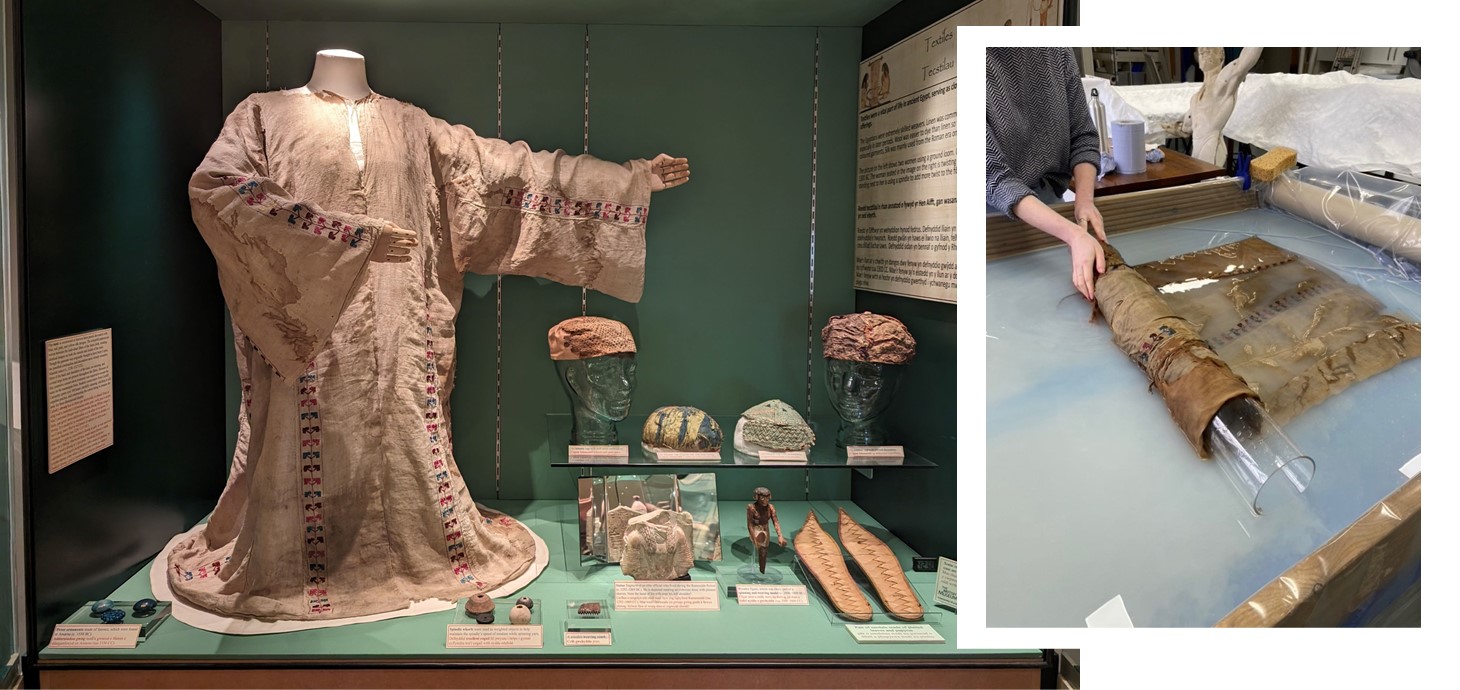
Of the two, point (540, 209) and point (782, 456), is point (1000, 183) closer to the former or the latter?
point (782, 456)

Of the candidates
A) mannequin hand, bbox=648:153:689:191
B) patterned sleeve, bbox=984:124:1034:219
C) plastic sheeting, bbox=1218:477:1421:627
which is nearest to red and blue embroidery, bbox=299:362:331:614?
mannequin hand, bbox=648:153:689:191

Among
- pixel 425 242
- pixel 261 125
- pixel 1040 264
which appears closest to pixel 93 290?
pixel 261 125

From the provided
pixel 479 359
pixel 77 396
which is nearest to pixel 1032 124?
pixel 479 359

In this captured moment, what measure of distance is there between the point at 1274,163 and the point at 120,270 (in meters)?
2.58

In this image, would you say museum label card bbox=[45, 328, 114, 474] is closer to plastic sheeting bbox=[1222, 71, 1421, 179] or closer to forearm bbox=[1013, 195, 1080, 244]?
forearm bbox=[1013, 195, 1080, 244]

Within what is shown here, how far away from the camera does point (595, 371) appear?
97.0 inches

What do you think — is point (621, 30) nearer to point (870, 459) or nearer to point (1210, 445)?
point (870, 459)

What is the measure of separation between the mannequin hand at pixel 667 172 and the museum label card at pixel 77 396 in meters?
1.42

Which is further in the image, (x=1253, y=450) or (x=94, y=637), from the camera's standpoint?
(x=94, y=637)

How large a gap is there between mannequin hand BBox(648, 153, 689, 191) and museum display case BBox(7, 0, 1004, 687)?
0.6 inches

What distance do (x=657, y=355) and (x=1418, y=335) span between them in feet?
6.32

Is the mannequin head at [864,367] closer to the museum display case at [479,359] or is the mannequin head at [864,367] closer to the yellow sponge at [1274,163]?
the museum display case at [479,359]

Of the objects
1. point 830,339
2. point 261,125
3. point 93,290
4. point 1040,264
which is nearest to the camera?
point 1040,264

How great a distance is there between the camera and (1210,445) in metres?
1.54
